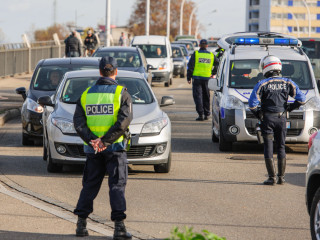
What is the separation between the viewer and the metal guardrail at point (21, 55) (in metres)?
35.2

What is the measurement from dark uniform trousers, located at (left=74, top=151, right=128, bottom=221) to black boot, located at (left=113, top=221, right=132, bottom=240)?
60 mm

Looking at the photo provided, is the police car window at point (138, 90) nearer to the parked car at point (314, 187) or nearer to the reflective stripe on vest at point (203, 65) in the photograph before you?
the parked car at point (314, 187)

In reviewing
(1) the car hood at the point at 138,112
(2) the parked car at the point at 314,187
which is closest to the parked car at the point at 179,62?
(1) the car hood at the point at 138,112

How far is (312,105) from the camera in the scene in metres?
14.4

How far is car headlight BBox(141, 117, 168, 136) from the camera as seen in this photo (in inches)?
462

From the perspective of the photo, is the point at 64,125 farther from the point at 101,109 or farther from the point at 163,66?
the point at 163,66

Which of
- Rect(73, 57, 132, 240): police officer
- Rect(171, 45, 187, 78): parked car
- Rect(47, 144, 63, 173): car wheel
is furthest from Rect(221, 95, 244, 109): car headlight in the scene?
Rect(171, 45, 187, 78): parked car

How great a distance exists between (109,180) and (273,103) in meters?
4.06

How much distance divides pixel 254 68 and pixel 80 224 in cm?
815

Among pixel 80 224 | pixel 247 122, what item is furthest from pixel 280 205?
pixel 247 122

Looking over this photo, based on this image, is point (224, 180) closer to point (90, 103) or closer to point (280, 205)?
point (280, 205)

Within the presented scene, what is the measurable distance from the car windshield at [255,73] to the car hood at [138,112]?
3.00m

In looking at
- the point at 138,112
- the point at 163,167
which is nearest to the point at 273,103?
the point at 163,167

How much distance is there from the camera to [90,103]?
7758mm
